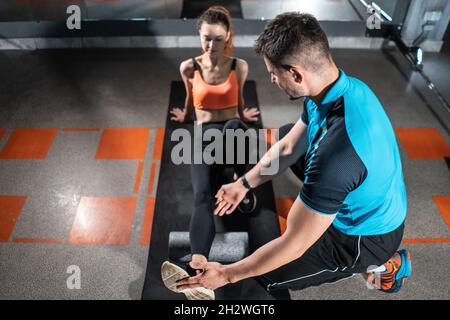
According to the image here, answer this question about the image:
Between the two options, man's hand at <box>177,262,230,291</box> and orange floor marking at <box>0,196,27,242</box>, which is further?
orange floor marking at <box>0,196,27,242</box>

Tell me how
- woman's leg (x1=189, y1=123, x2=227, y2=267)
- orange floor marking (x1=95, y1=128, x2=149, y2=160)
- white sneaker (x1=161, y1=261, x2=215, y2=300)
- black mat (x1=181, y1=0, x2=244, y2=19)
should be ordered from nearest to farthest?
white sneaker (x1=161, y1=261, x2=215, y2=300), woman's leg (x1=189, y1=123, x2=227, y2=267), orange floor marking (x1=95, y1=128, x2=149, y2=160), black mat (x1=181, y1=0, x2=244, y2=19)

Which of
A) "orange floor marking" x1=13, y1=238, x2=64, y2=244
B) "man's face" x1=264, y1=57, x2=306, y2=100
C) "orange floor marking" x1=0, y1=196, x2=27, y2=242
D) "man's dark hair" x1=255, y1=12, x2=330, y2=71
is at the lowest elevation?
"orange floor marking" x1=13, y1=238, x2=64, y2=244

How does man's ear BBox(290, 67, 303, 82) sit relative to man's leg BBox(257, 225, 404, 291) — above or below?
above

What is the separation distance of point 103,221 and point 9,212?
2.65 ft

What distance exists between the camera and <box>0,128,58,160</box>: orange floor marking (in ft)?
11.4

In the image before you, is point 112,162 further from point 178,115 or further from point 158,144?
point 178,115

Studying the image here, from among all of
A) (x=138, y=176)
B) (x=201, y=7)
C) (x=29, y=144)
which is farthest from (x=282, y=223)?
(x=201, y=7)

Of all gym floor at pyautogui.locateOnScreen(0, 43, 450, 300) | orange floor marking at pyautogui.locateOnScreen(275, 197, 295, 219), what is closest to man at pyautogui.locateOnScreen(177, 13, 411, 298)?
gym floor at pyautogui.locateOnScreen(0, 43, 450, 300)

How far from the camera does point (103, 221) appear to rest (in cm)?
290

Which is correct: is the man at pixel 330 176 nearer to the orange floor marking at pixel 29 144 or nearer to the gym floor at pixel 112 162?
the gym floor at pixel 112 162

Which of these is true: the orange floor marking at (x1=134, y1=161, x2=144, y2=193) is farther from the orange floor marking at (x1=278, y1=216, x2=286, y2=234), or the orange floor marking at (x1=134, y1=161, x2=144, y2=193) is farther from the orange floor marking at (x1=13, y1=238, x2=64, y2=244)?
the orange floor marking at (x1=278, y1=216, x2=286, y2=234)

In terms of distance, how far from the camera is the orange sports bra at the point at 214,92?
292 centimetres

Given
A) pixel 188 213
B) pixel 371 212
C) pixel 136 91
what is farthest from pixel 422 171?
pixel 136 91

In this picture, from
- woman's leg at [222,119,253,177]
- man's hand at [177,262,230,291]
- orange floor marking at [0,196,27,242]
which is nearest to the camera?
man's hand at [177,262,230,291]
